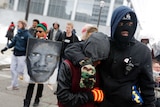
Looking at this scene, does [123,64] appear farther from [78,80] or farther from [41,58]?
[41,58]

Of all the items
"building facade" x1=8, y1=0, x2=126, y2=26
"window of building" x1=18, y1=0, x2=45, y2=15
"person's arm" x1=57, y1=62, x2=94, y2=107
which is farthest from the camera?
"window of building" x1=18, y1=0, x2=45, y2=15

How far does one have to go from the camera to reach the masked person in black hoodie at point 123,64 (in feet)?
7.30

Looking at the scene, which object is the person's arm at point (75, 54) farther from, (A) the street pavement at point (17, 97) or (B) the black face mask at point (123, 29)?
(A) the street pavement at point (17, 97)

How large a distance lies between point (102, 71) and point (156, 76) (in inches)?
43.3

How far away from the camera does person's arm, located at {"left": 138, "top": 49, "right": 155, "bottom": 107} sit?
7.52ft

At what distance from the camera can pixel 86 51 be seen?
2117 mm

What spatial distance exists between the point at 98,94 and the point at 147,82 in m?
0.40

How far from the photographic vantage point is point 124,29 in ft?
7.29

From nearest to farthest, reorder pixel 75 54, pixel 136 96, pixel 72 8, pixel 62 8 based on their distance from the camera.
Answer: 1. pixel 75 54
2. pixel 136 96
3. pixel 72 8
4. pixel 62 8

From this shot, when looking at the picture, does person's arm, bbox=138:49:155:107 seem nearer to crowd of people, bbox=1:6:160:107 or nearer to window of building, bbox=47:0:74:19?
crowd of people, bbox=1:6:160:107

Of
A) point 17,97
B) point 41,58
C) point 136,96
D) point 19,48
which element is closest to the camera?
point 136,96

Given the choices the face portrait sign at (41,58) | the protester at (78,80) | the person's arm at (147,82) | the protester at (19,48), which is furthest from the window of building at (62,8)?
the protester at (78,80)

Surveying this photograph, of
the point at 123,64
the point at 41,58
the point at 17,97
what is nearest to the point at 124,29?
the point at 123,64

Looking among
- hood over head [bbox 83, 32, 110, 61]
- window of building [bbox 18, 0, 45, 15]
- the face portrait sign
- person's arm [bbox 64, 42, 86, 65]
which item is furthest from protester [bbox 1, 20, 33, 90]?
window of building [bbox 18, 0, 45, 15]
